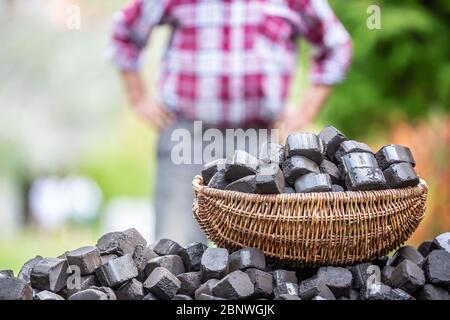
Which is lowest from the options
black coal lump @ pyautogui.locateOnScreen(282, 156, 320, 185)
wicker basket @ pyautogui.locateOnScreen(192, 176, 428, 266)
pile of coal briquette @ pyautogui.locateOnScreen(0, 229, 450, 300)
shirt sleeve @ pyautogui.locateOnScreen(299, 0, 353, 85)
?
pile of coal briquette @ pyautogui.locateOnScreen(0, 229, 450, 300)

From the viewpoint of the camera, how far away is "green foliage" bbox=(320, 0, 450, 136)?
4.55 metres

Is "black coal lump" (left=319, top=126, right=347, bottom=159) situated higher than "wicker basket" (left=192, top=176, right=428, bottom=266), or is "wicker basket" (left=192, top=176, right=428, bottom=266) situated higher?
"black coal lump" (left=319, top=126, right=347, bottom=159)

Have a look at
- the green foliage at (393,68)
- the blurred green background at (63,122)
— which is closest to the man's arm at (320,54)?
the green foliage at (393,68)

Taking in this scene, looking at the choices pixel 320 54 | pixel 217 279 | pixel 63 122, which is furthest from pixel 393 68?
pixel 217 279

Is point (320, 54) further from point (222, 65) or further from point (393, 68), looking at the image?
point (393, 68)

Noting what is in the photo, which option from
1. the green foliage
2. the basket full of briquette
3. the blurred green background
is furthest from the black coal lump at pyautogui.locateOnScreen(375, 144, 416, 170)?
the blurred green background

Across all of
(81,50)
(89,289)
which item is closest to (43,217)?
(81,50)

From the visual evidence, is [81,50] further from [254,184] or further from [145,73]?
[254,184]

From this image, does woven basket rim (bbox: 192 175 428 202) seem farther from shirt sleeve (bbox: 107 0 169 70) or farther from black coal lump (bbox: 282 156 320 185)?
shirt sleeve (bbox: 107 0 169 70)

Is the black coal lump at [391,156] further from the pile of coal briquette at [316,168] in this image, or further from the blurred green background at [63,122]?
the blurred green background at [63,122]

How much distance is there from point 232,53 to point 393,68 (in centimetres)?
212

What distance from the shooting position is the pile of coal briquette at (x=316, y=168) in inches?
60.9

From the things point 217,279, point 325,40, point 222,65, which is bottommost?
point 217,279

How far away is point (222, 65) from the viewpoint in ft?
9.25
